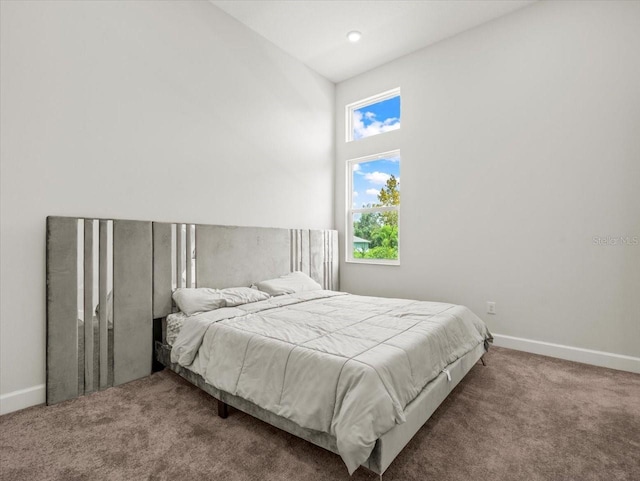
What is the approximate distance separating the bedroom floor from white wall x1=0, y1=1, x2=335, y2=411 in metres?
0.55

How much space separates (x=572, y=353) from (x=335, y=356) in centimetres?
268

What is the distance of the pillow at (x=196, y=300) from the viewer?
256 cm

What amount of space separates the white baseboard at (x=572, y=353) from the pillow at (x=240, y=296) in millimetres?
2498

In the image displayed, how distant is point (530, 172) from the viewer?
10.5 feet

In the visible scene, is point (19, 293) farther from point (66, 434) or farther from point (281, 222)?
point (281, 222)

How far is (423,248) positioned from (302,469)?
2.90 metres

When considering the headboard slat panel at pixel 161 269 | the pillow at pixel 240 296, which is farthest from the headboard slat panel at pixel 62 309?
the pillow at pixel 240 296

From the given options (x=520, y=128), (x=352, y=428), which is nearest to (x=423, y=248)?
(x=520, y=128)

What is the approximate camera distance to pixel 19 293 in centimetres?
209

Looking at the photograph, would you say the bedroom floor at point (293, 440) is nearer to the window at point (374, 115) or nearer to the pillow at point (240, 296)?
the pillow at point (240, 296)

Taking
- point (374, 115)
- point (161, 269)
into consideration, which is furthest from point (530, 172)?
point (161, 269)

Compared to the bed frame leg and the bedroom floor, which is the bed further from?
the bedroom floor

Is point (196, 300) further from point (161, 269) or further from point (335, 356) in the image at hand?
point (335, 356)

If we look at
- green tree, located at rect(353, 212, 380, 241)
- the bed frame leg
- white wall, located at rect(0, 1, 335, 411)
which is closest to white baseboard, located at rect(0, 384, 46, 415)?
white wall, located at rect(0, 1, 335, 411)
